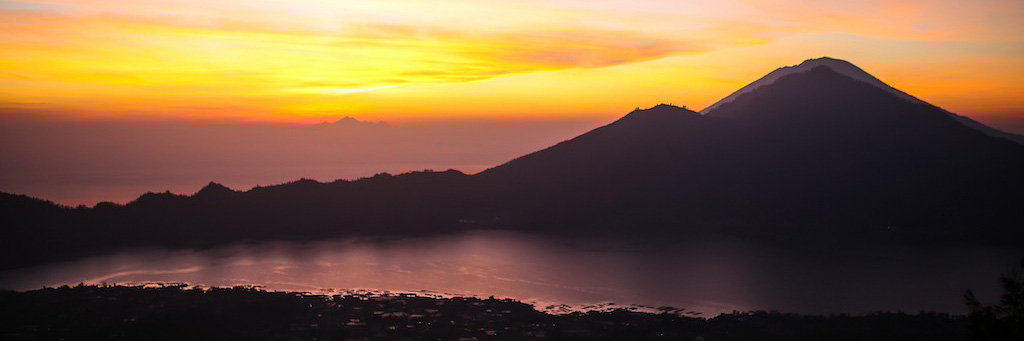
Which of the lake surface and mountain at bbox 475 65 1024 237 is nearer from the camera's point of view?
the lake surface

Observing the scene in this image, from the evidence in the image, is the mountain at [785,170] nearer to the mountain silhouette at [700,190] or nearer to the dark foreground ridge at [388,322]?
the mountain silhouette at [700,190]

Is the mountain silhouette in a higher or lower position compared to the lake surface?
higher

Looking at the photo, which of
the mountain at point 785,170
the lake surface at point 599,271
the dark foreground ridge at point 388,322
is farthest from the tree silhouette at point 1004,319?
the mountain at point 785,170

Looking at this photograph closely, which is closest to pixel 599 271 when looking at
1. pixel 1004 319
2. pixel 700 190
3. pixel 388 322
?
pixel 388 322

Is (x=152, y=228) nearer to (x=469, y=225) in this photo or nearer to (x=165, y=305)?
(x=469, y=225)

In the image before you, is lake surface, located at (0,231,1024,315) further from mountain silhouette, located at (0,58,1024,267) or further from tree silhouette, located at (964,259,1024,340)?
tree silhouette, located at (964,259,1024,340)

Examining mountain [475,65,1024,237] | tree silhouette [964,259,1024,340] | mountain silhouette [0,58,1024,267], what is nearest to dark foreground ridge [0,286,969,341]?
tree silhouette [964,259,1024,340]

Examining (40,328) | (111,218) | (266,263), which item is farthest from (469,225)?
(40,328)
